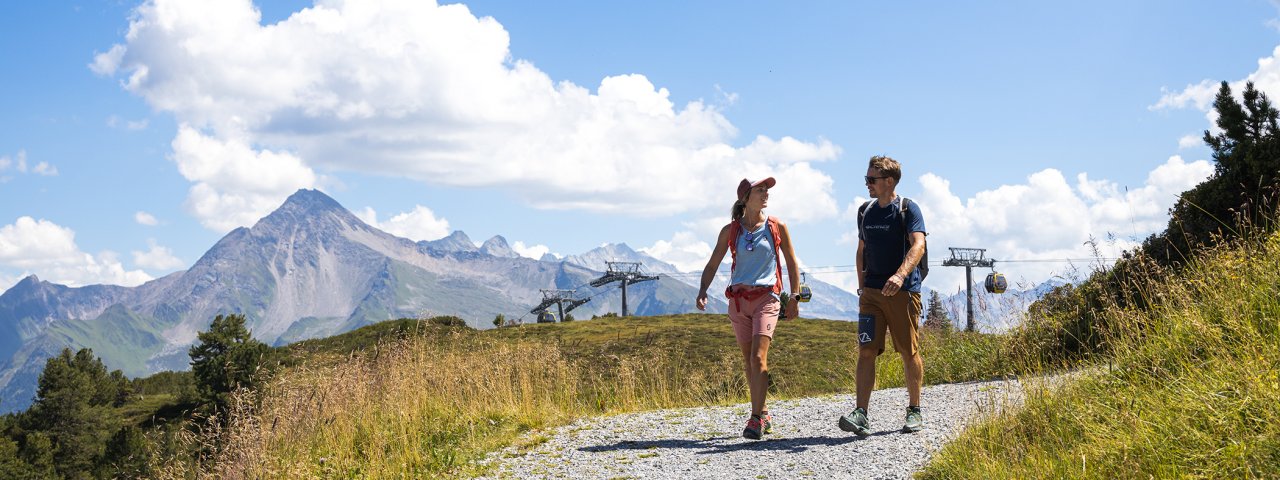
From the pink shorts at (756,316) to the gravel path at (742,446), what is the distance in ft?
3.02

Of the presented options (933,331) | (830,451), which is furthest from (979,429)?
(933,331)

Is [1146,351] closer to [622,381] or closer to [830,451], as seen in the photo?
[830,451]

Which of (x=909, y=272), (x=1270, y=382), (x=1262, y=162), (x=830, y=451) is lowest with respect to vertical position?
(x=830, y=451)

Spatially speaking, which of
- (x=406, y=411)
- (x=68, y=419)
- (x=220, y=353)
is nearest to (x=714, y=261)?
(x=406, y=411)

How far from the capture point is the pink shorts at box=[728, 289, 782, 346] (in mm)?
6922

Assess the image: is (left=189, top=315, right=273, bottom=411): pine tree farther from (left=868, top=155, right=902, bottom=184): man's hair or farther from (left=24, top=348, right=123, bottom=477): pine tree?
(left=868, top=155, right=902, bottom=184): man's hair

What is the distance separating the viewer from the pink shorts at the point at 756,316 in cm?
692

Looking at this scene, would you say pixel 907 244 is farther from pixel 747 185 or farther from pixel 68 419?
pixel 68 419

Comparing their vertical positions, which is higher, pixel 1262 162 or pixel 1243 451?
pixel 1262 162

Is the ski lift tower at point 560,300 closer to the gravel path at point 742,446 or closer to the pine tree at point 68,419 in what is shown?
the pine tree at point 68,419

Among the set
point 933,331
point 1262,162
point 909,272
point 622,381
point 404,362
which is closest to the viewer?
point 909,272

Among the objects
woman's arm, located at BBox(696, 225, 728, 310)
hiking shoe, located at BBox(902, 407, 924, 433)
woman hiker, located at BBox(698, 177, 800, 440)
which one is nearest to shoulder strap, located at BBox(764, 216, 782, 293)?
woman hiker, located at BBox(698, 177, 800, 440)

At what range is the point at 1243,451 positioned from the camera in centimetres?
381

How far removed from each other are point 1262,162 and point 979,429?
6794 millimetres
